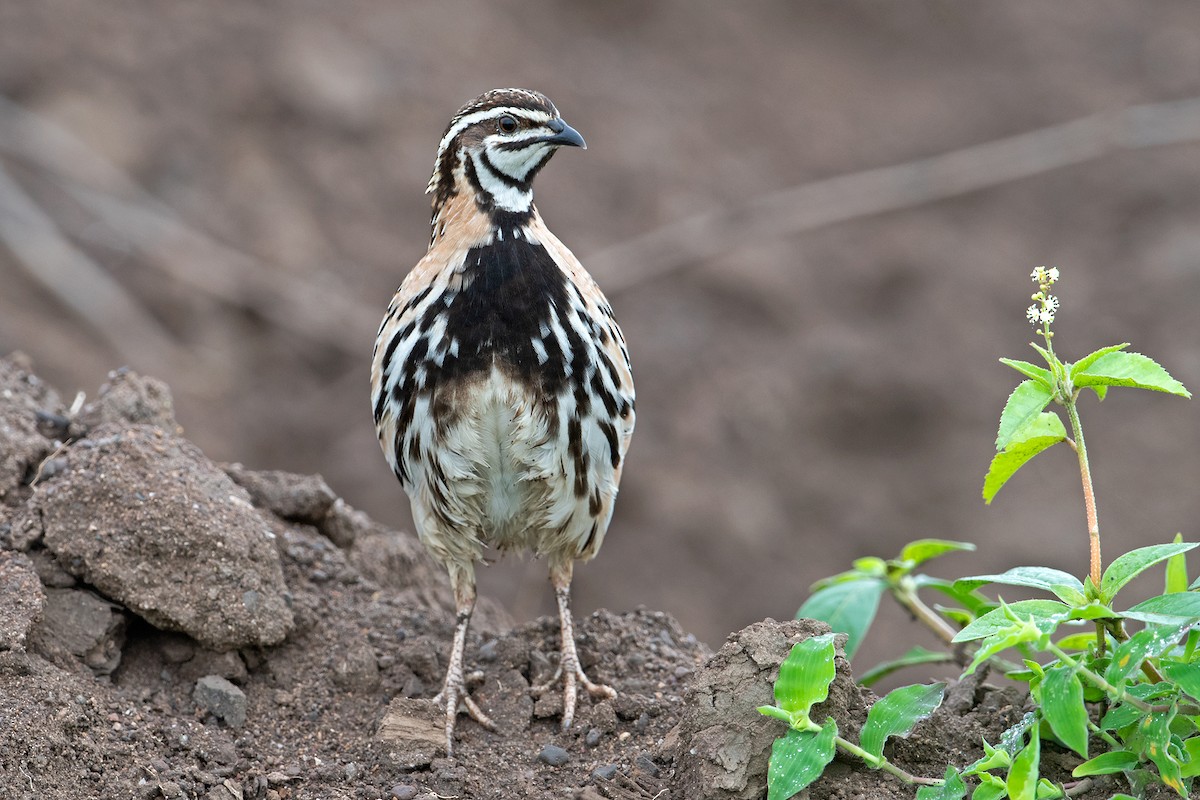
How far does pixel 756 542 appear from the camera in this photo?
438 inches

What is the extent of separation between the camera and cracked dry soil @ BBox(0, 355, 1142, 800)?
3.98 metres

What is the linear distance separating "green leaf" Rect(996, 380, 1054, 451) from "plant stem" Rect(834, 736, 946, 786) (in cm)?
89

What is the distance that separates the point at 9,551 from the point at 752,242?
10.0 metres

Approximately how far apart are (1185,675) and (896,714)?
0.76 meters

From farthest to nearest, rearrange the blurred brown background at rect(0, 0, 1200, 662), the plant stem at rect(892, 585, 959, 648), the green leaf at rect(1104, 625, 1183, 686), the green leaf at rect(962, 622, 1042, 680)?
1. the blurred brown background at rect(0, 0, 1200, 662)
2. the plant stem at rect(892, 585, 959, 648)
3. the green leaf at rect(1104, 625, 1183, 686)
4. the green leaf at rect(962, 622, 1042, 680)

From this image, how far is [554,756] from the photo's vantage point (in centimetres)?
448

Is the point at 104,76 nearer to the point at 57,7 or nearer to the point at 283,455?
the point at 57,7

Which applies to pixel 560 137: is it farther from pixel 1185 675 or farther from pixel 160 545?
pixel 1185 675

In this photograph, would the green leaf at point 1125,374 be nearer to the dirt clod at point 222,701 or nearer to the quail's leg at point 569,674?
the quail's leg at point 569,674

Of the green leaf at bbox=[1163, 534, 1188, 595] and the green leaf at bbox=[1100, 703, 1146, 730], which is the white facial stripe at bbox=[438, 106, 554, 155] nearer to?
the green leaf at bbox=[1163, 534, 1188, 595]

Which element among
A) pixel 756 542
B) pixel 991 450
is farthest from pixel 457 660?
pixel 991 450

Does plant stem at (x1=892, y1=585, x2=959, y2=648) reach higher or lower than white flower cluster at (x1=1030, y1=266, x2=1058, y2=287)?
lower

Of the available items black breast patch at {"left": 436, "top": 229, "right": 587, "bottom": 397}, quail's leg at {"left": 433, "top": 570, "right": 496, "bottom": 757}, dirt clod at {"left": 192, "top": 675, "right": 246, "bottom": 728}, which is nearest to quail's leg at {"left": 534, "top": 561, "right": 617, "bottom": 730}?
→ quail's leg at {"left": 433, "top": 570, "right": 496, "bottom": 757}

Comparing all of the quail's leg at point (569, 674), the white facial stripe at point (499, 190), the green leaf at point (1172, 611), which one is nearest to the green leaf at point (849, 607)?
the quail's leg at point (569, 674)
